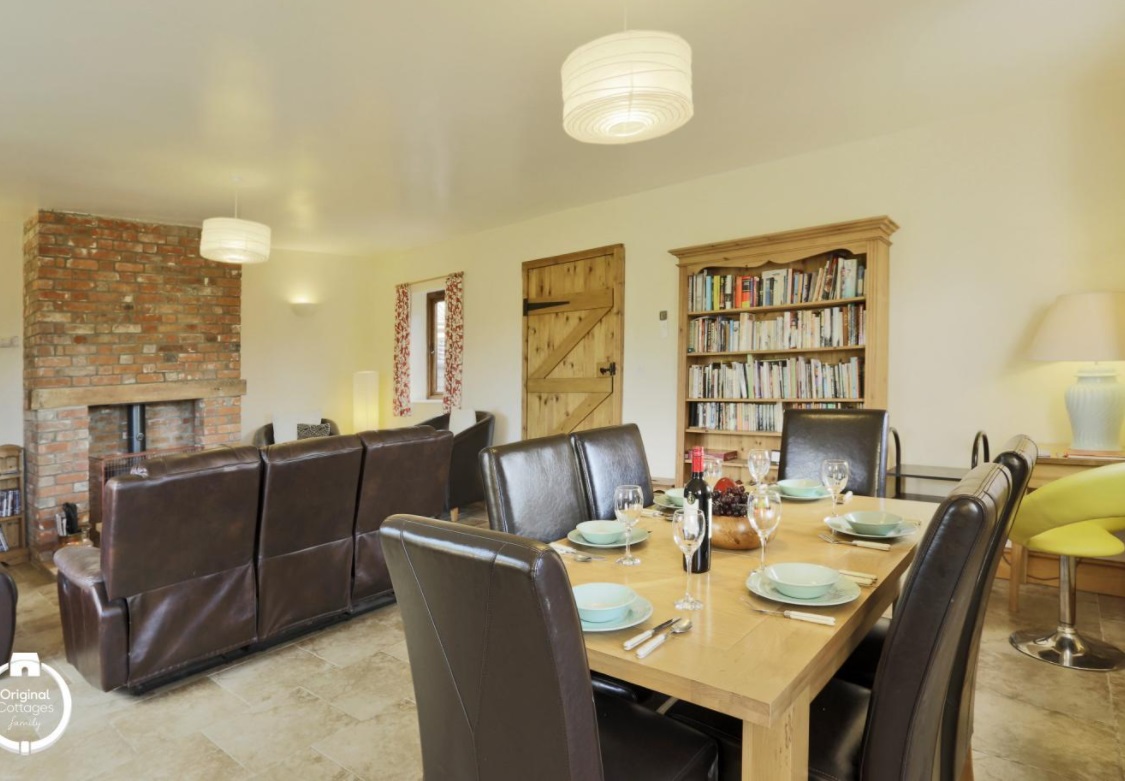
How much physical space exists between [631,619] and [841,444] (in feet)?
6.20

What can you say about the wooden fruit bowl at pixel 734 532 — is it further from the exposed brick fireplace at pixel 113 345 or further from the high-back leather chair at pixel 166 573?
the exposed brick fireplace at pixel 113 345

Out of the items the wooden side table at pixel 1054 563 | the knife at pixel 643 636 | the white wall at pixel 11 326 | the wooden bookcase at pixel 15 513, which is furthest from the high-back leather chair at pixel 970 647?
the white wall at pixel 11 326

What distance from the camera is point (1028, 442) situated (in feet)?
5.62

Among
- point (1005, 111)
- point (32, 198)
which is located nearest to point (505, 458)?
point (1005, 111)

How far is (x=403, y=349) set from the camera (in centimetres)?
687

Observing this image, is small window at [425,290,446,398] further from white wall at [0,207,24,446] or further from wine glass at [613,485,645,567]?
wine glass at [613,485,645,567]

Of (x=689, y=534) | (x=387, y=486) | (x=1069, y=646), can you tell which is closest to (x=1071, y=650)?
(x=1069, y=646)

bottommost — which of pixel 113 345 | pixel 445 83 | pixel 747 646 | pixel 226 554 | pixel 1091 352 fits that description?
pixel 226 554

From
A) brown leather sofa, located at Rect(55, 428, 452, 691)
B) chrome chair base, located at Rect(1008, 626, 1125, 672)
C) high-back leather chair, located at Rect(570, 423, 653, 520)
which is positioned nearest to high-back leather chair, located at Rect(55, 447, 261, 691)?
brown leather sofa, located at Rect(55, 428, 452, 691)

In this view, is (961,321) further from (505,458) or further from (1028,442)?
(505,458)

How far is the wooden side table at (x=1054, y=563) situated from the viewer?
2.87 metres

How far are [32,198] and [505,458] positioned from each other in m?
5.08

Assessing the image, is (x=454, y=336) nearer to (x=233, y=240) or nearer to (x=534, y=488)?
(x=233, y=240)

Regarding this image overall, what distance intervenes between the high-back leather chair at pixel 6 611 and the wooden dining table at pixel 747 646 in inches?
79.1
